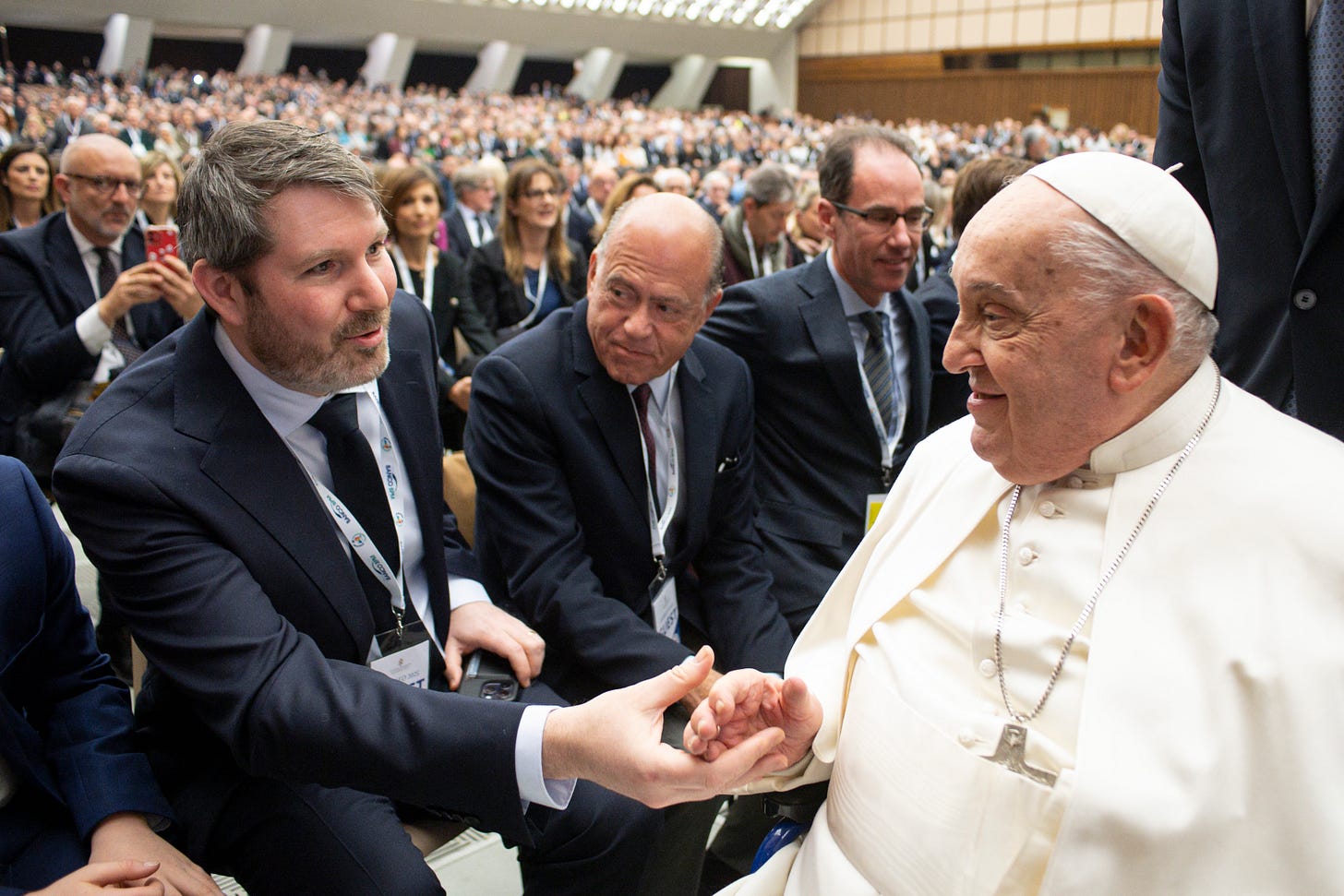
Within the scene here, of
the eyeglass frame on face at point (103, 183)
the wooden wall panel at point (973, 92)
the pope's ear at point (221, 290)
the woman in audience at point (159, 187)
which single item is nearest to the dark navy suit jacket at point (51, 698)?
the pope's ear at point (221, 290)

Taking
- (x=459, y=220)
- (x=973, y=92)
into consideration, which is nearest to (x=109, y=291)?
(x=459, y=220)

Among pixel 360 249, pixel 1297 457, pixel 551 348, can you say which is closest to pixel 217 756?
A: pixel 360 249

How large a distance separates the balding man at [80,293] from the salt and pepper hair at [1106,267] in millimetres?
3166

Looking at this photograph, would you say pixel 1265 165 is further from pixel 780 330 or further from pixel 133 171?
pixel 133 171

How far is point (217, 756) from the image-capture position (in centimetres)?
184

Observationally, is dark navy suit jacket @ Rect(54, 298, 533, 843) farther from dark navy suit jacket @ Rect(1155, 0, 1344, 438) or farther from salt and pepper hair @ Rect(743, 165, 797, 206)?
salt and pepper hair @ Rect(743, 165, 797, 206)

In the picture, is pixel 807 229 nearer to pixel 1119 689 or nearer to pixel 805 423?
pixel 805 423

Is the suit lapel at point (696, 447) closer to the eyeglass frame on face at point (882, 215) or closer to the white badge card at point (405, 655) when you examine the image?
the white badge card at point (405, 655)

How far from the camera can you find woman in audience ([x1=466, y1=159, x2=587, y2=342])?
565 centimetres

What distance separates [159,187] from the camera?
639 centimetres

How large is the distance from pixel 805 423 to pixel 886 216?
28.1 inches

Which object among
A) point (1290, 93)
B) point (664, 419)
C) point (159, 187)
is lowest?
point (664, 419)

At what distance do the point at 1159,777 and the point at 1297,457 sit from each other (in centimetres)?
47

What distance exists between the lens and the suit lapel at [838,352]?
300cm
